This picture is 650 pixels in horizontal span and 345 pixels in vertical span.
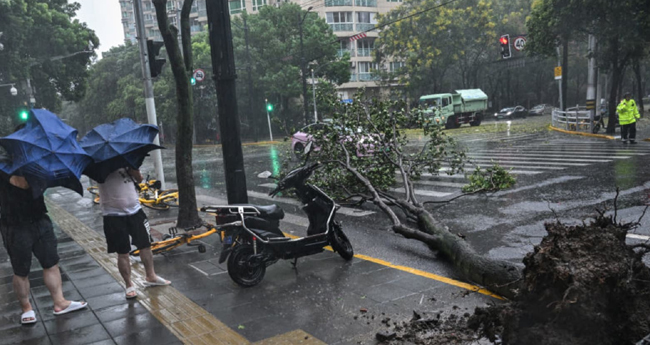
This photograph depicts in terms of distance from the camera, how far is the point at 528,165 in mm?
13375

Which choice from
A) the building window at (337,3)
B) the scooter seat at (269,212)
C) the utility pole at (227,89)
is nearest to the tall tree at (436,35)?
the building window at (337,3)

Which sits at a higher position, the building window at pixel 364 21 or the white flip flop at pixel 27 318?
the building window at pixel 364 21

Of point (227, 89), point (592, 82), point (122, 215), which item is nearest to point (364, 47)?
point (592, 82)

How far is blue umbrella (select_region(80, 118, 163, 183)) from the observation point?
5.01 m

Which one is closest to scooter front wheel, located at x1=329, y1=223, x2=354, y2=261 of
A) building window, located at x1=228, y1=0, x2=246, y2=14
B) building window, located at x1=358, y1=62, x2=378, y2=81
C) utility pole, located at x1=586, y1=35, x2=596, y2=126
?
utility pole, located at x1=586, y1=35, x2=596, y2=126

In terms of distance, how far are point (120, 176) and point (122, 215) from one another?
42cm

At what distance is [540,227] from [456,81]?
172 ft

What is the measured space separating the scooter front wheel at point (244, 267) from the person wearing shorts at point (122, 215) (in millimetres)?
986

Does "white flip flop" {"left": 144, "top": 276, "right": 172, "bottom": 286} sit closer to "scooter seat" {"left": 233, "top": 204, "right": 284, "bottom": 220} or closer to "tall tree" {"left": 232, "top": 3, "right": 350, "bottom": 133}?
"scooter seat" {"left": 233, "top": 204, "right": 284, "bottom": 220}

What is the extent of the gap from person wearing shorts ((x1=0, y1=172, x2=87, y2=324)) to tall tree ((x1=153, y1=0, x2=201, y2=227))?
11.3 ft

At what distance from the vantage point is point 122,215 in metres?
5.20

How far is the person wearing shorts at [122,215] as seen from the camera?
17.0 feet

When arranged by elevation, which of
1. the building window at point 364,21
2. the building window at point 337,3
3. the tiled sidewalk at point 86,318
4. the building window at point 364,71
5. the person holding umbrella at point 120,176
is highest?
the building window at point 337,3

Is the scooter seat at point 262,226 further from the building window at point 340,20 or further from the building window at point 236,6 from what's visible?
the building window at point 236,6
